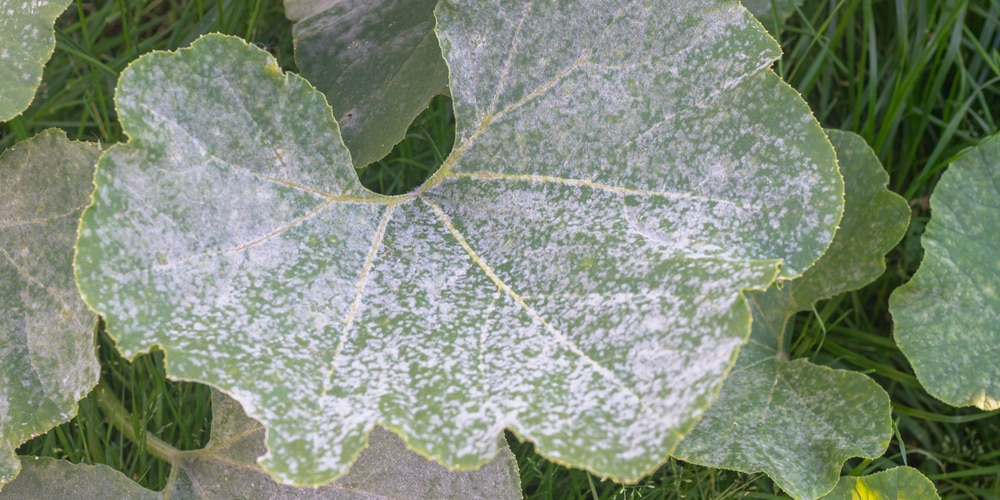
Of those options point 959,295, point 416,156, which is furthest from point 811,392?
point 416,156

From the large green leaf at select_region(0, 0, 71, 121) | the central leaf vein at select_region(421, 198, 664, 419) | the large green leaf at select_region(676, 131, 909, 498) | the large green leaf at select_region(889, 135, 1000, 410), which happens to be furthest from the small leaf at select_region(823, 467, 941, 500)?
the large green leaf at select_region(0, 0, 71, 121)

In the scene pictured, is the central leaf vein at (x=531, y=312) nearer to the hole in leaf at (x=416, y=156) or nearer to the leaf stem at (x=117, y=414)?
the hole in leaf at (x=416, y=156)

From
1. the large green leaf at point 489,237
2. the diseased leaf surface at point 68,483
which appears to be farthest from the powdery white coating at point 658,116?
the diseased leaf surface at point 68,483

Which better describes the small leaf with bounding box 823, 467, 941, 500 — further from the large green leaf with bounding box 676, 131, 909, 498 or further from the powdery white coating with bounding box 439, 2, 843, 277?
the powdery white coating with bounding box 439, 2, 843, 277

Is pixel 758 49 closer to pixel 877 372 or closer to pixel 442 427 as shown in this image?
pixel 442 427

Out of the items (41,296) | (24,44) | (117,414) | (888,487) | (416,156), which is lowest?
(888,487)

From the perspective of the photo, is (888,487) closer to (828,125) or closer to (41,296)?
(828,125)

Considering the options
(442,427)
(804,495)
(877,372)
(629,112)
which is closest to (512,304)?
(442,427)
